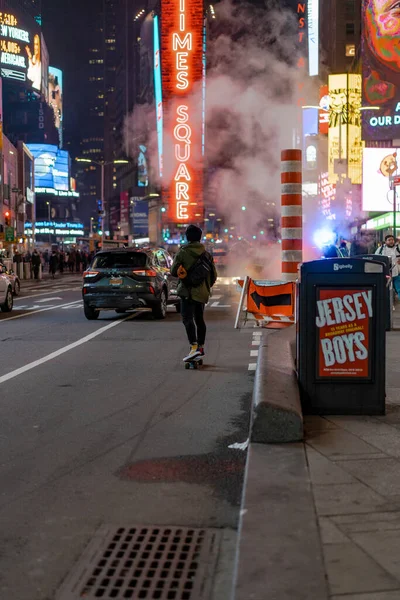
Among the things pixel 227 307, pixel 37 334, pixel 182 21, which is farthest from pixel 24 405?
pixel 182 21

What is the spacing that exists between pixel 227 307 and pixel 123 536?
1684 centimetres

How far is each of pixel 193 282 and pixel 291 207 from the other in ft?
14.0

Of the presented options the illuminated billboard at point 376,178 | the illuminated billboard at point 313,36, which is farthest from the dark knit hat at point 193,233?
the illuminated billboard at point 313,36

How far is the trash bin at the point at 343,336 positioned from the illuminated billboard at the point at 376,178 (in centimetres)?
3698

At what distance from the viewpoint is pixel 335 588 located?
3.12m

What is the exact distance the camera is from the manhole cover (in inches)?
135

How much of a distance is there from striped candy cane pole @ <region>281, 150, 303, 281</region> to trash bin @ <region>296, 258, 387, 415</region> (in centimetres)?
708

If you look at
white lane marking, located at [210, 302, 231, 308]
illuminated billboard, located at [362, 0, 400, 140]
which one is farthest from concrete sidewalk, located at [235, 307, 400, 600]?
illuminated billboard, located at [362, 0, 400, 140]

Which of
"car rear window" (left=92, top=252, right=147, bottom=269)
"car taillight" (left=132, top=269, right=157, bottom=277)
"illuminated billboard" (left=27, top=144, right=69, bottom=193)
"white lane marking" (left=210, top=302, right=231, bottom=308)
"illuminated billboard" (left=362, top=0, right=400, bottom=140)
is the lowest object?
"white lane marking" (left=210, top=302, right=231, bottom=308)

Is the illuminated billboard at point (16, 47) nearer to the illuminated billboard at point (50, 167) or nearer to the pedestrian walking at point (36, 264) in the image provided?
the illuminated billboard at point (50, 167)

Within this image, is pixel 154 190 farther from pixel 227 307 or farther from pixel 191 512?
pixel 191 512

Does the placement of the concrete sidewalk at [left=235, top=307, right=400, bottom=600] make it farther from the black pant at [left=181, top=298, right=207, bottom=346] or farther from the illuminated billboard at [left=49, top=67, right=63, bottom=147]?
the illuminated billboard at [left=49, top=67, right=63, bottom=147]

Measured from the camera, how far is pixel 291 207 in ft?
43.9

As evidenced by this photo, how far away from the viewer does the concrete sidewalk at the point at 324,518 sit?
3154 millimetres
